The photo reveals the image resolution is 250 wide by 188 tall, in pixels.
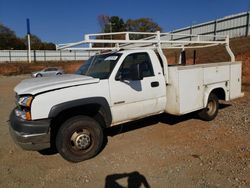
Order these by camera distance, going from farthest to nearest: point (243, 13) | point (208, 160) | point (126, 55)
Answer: point (243, 13) → point (126, 55) → point (208, 160)

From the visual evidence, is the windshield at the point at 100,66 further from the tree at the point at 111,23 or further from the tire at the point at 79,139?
the tree at the point at 111,23

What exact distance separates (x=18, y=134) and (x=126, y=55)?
255 cm

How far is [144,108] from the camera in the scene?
5.22m

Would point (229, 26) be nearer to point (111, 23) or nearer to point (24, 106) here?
point (24, 106)

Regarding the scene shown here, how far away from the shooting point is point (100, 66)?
5.26 meters

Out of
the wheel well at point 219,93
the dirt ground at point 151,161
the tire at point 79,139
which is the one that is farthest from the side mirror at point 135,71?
→ the wheel well at point 219,93

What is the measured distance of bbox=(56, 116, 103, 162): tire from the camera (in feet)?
14.0

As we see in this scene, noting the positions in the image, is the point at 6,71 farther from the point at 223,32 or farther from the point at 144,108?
the point at 144,108

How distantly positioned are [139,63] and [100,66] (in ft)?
2.78

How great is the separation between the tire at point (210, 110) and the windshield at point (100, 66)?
295cm

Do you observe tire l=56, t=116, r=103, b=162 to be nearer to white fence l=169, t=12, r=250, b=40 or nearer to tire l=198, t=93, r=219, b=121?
tire l=198, t=93, r=219, b=121

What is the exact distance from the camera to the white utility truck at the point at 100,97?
405 cm

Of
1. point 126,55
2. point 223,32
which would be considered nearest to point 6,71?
point 223,32

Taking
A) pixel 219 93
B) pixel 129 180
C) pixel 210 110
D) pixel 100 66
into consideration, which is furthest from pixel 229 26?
pixel 129 180
